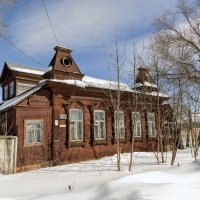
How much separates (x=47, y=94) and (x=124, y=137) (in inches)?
248

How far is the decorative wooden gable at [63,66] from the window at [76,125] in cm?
224

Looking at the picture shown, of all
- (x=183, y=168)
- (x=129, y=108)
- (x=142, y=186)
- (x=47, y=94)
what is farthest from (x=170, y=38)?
(x=142, y=186)

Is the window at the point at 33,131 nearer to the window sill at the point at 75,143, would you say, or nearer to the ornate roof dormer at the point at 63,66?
the window sill at the point at 75,143

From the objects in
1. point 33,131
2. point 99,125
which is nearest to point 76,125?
point 99,125

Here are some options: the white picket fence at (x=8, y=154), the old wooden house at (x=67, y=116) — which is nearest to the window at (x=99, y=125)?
the old wooden house at (x=67, y=116)

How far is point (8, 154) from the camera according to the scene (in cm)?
1415

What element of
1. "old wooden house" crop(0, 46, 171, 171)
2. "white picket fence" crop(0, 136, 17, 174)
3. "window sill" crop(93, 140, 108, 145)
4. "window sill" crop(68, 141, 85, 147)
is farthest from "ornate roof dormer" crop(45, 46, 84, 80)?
"white picket fence" crop(0, 136, 17, 174)

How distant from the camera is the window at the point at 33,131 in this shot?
610 inches

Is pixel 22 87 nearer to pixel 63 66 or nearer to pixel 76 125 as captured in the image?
pixel 63 66

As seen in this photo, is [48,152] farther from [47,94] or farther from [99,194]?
[99,194]

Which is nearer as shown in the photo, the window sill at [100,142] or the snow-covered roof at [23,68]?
the window sill at [100,142]

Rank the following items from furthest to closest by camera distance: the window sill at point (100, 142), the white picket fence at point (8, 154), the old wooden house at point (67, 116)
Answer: the window sill at point (100, 142) < the old wooden house at point (67, 116) < the white picket fence at point (8, 154)

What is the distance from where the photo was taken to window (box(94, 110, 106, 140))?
60.5 ft

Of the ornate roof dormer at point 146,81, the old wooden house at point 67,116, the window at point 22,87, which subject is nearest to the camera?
the ornate roof dormer at point 146,81
